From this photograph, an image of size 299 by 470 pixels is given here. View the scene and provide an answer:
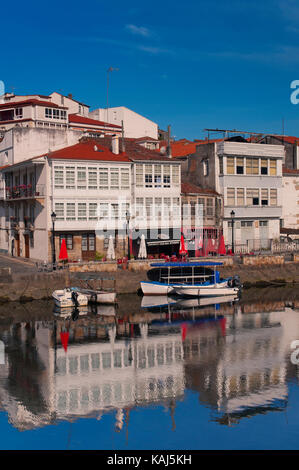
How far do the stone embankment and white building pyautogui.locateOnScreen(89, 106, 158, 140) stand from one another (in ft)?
137

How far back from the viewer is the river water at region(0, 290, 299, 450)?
63.5 feet

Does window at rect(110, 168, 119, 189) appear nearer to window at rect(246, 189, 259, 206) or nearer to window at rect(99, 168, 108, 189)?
window at rect(99, 168, 108, 189)

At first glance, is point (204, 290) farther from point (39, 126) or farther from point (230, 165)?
point (39, 126)

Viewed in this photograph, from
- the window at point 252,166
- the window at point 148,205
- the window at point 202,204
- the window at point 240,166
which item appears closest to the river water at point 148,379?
the window at point 148,205

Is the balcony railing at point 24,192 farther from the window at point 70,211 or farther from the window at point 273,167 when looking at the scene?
the window at point 273,167

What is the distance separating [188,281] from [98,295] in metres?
8.35

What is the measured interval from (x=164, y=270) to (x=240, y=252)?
33.9ft

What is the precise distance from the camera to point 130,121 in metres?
88.2

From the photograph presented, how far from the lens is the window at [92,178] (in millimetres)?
49469

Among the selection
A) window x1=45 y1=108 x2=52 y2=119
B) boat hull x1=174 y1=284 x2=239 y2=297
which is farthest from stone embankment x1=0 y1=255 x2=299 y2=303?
window x1=45 y1=108 x2=52 y2=119

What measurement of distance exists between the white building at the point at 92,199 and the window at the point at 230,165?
6.34 meters

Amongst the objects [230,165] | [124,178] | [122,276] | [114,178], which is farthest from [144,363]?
[230,165]
